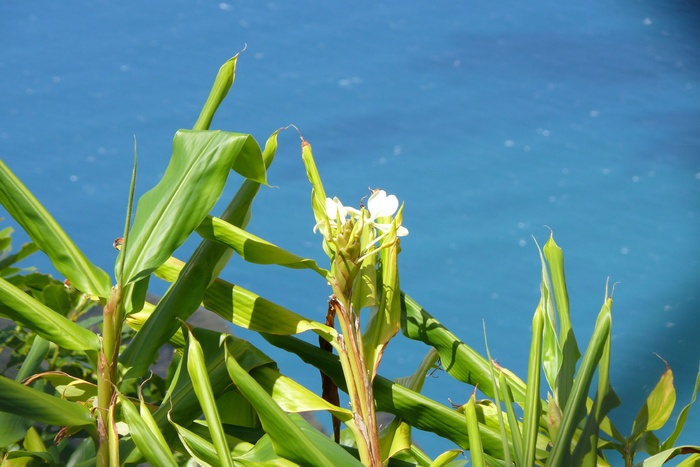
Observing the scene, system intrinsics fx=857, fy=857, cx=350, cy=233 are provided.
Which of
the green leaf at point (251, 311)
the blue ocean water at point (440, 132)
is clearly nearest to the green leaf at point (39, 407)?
the green leaf at point (251, 311)

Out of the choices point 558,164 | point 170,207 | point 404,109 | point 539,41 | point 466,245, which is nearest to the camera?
point 170,207

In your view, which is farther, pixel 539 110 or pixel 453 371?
pixel 539 110

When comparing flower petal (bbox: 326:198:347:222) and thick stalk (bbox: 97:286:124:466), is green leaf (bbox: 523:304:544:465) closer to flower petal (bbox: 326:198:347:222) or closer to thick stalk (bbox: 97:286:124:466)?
flower petal (bbox: 326:198:347:222)

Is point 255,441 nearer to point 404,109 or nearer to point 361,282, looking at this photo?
point 361,282

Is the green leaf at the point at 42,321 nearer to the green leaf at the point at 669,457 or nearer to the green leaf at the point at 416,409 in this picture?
the green leaf at the point at 416,409

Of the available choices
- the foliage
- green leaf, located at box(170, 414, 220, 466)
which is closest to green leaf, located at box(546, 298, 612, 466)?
the foliage

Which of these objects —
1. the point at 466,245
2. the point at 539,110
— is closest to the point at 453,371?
the point at 466,245

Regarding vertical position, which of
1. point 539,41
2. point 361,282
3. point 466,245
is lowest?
point 466,245
